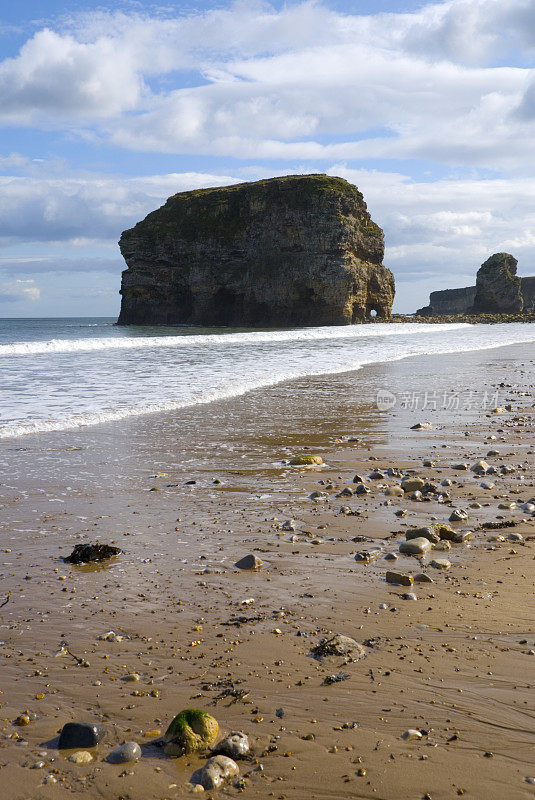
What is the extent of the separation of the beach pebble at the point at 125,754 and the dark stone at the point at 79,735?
10 centimetres

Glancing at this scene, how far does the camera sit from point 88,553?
159 inches

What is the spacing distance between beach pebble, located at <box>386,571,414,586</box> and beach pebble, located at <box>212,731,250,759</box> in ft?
5.38

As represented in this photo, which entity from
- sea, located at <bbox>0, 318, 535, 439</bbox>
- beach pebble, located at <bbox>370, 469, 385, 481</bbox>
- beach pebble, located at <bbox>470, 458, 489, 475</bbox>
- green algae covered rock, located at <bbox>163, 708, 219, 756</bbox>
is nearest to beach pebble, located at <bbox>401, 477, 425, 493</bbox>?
beach pebble, located at <bbox>370, 469, 385, 481</bbox>

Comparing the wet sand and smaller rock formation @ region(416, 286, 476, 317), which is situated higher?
smaller rock formation @ region(416, 286, 476, 317)

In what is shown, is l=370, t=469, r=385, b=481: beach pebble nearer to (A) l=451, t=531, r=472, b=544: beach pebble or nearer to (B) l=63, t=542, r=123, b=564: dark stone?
(A) l=451, t=531, r=472, b=544: beach pebble

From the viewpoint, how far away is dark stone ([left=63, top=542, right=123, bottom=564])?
13.2 ft

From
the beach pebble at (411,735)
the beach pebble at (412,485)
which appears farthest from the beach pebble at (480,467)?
the beach pebble at (411,735)

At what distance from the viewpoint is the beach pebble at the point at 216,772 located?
2.08m

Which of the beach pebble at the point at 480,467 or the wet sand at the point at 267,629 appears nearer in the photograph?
the wet sand at the point at 267,629

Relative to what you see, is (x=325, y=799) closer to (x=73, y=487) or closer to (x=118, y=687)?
(x=118, y=687)

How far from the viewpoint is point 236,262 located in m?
77.6

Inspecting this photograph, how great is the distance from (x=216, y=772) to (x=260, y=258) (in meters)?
75.4

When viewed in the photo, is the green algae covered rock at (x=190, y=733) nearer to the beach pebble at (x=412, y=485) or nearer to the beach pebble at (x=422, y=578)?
the beach pebble at (x=422, y=578)

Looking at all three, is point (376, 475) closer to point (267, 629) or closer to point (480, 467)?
point (480, 467)
